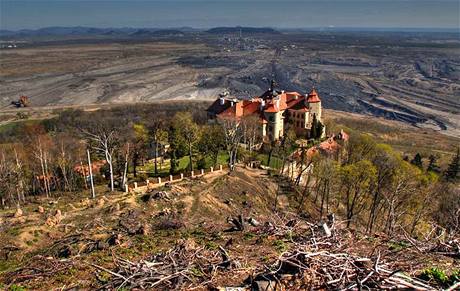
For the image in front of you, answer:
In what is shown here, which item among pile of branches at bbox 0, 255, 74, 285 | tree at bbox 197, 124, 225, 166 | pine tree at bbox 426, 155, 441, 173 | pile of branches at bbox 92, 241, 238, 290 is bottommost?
pine tree at bbox 426, 155, 441, 173

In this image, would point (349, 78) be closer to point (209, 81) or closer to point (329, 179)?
point (209, 81)

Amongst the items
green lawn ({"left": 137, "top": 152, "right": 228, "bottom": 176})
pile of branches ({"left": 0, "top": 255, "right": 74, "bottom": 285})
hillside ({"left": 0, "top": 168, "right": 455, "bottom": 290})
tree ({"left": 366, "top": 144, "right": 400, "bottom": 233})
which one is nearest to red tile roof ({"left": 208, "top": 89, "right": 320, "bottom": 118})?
green lawn ({"left": 137, "top": 152, "right": 228, "bottom": 176})

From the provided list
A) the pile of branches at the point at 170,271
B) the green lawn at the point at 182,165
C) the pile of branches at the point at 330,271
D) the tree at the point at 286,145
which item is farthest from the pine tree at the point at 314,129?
Answer: the pile of branches at the point at 330,271

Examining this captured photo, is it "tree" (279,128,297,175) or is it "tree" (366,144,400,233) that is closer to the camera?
"tree" (366,144,400,233)

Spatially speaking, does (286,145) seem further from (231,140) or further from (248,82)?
(248,82)

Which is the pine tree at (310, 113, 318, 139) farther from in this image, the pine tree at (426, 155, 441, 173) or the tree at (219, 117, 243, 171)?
the pine tree at (426, 155, 441, 173)

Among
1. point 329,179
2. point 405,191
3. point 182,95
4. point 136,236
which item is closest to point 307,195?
point 329,179

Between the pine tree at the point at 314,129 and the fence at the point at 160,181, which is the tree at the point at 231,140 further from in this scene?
the pine tree at the point at 314,129
